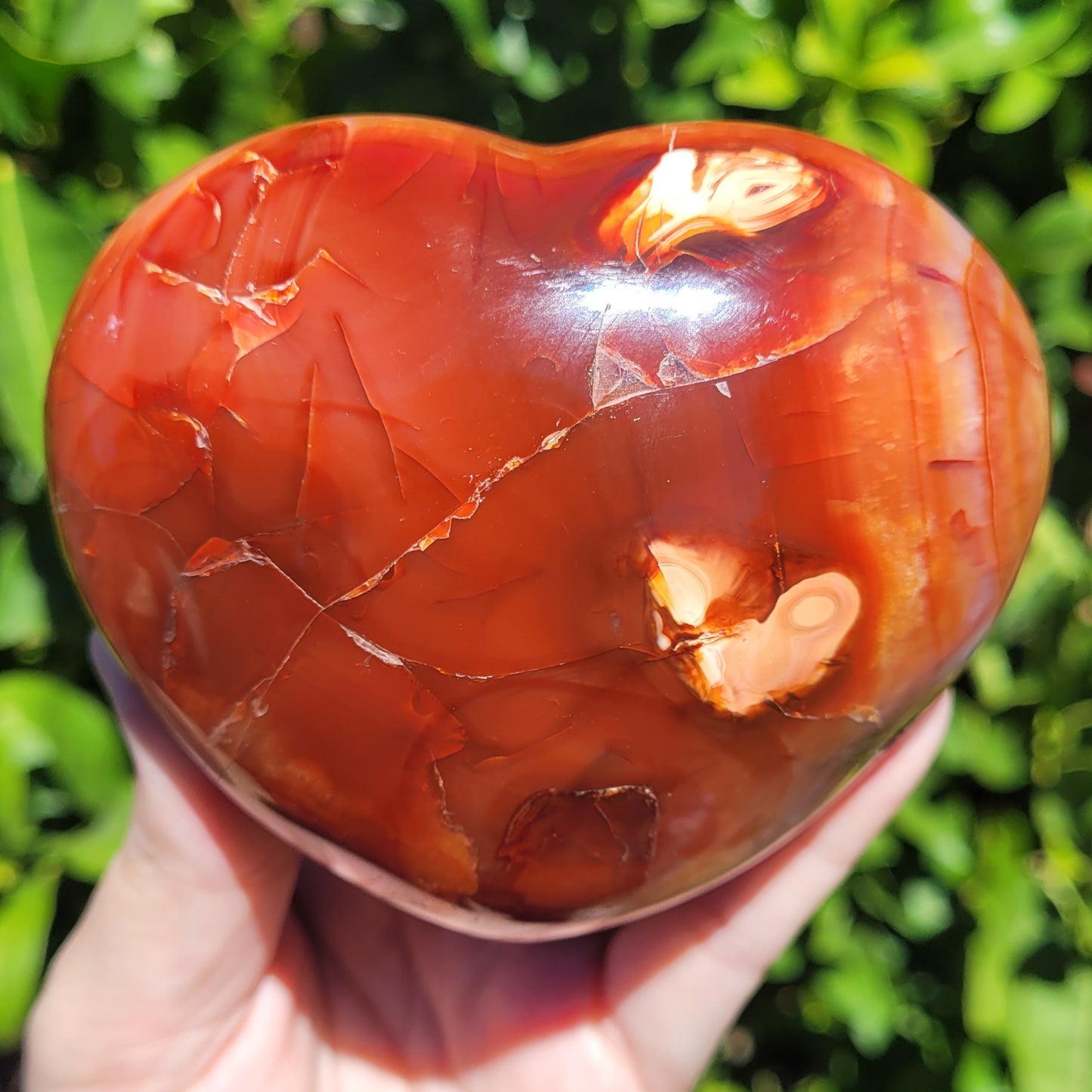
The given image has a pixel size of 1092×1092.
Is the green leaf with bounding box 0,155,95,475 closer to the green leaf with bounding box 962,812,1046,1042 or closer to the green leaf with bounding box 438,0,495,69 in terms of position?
the green leaf with bounding box 438,0,495,69

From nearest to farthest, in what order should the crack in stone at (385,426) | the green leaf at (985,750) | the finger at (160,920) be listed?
the crack in stone at (385,426)
the finger at (160,920)
the green leaf at (985,750)

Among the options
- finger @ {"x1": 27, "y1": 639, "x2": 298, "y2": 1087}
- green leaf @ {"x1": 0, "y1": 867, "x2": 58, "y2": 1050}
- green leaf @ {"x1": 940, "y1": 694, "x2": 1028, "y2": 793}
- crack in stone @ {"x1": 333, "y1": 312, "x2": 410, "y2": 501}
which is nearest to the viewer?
crack in stone @ {"x1": 333, "y1": 312, "x2": 410, "y2": 501}

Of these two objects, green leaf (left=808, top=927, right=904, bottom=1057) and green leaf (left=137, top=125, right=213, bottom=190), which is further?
green leaf (left=808, top=927, right=904, bottom=1057)

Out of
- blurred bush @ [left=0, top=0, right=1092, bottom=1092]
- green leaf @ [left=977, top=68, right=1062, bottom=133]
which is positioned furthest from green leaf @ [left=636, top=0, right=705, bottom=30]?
green leaf @ [left=977, top=68, right=1062, bottom=133]

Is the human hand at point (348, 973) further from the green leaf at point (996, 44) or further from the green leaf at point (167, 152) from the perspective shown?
the green leaf at point (996, 44)

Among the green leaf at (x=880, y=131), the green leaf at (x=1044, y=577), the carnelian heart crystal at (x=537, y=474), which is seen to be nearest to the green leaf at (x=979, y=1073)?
the green leaf at (x=1044, y=577)

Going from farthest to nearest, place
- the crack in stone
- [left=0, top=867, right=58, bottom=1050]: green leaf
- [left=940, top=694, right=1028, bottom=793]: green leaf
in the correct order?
[left=940, top=694, right=1028, bottom=793]: green leaf, [left=0, top=867, right=58, bottom=1050]: green leaf, the crack in stone
